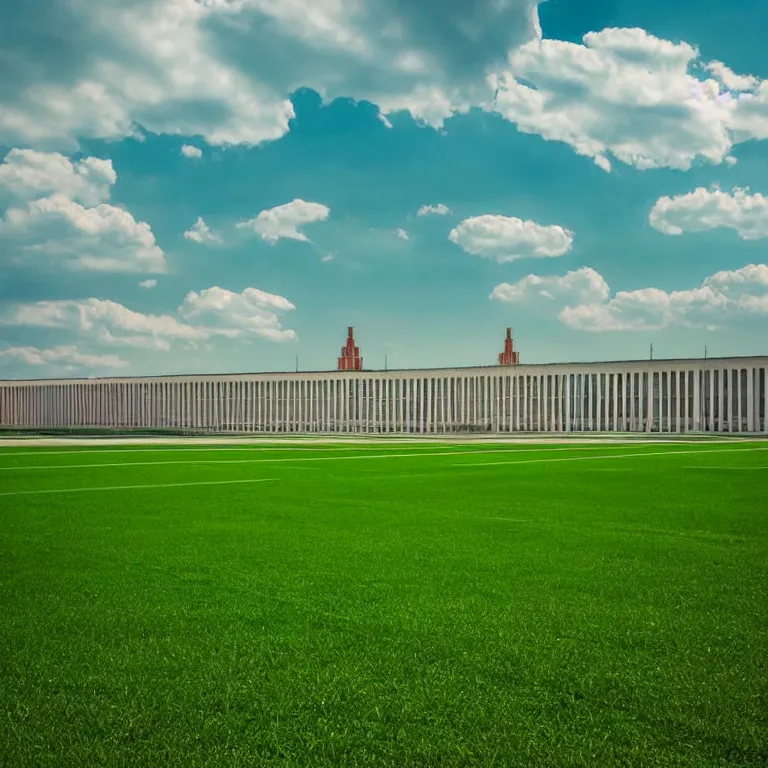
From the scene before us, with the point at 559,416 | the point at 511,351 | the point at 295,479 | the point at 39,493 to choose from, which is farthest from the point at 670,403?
the point at 39,493

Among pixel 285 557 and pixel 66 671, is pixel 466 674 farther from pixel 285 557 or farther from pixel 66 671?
pixel 285 557

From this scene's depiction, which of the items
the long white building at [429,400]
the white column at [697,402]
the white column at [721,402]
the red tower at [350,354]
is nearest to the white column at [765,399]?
the long white building at [429,400]

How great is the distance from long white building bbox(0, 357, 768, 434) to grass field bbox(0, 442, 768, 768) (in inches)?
2494

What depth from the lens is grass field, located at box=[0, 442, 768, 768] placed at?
11.0ft

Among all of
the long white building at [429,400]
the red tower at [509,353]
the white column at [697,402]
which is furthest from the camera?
the red tower at [509,353]

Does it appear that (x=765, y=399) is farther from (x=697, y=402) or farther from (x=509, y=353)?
(x=509, y=353)

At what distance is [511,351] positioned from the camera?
105250 mm

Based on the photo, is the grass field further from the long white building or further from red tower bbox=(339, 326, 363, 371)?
red tower bbox=(339, 326, 363, 371)

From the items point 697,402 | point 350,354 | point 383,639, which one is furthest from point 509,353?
point 383,639

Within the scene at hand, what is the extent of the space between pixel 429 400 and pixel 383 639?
265ft

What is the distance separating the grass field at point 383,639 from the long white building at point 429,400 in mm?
63360

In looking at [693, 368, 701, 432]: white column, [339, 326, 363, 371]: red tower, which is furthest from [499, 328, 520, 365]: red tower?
[693, 368, 701, 432]: white column

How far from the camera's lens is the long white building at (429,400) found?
68.6 metres

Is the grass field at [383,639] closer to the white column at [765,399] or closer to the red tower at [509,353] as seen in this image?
the white column at [765,399]
